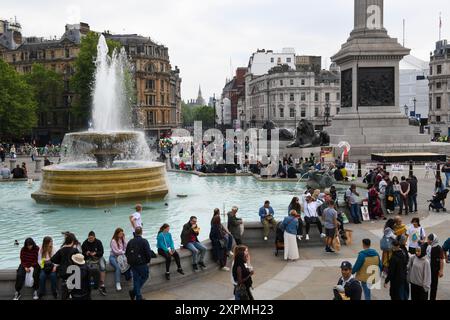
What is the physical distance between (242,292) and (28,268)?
160 inches

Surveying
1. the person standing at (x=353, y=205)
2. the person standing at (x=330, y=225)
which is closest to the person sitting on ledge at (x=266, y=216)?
the person standing at (x=330, y=225)

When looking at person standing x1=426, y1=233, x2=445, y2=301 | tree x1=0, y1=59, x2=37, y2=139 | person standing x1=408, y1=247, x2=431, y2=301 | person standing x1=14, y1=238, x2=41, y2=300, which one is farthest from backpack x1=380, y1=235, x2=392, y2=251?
tree x1=0, y1=59, x2=37, y2=139

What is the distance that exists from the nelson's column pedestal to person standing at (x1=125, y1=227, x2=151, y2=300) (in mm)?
31313

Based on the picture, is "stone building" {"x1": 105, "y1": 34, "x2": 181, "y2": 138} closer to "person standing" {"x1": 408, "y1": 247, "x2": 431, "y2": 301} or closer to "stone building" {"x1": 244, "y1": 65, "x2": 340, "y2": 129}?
"stone building" {"x1": 244, "y1": 65, "x2": 340, "y2": 129}

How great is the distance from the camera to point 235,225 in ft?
42.4

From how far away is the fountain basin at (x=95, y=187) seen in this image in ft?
63.5

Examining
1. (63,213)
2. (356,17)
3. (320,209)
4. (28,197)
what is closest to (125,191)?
(63,213)

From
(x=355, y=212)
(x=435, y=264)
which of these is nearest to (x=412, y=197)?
(x=355, y=212)

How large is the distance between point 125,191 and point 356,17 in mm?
28783

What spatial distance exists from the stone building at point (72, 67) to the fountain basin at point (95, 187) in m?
61.1

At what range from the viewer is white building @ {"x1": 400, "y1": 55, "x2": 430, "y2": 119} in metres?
107

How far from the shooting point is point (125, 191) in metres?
19.8

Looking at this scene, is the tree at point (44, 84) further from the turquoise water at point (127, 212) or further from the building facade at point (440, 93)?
the building facade at point (440, 93)
